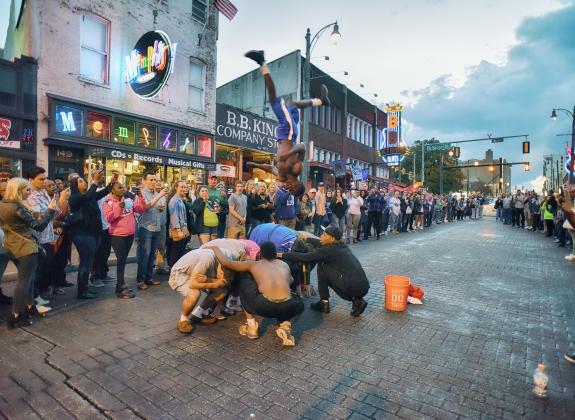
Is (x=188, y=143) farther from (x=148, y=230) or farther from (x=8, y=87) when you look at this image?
(x=148, y=230)

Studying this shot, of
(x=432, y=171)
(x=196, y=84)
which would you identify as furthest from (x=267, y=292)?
(x=432, y=171)

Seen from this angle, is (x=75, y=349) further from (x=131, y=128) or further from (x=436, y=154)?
(x=436, y=154)

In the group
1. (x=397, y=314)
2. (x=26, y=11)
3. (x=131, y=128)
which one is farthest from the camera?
(x=131, y=128)

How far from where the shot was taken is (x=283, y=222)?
8.05 meters

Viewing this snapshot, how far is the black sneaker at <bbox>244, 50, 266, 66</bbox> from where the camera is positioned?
235 inches

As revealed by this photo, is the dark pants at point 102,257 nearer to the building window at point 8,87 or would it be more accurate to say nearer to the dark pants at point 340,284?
the dark pants at point 340,284

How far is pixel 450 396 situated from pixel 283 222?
5179mm

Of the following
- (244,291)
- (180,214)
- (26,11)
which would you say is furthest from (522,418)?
(26,11)

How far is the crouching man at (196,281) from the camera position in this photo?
4.64m

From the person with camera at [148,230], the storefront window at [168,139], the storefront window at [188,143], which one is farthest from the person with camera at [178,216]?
the storefront window at [188,143]

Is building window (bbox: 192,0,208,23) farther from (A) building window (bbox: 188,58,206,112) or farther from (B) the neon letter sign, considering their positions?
(B) the neon letter sign

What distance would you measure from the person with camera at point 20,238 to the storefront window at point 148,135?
1008 centimetres

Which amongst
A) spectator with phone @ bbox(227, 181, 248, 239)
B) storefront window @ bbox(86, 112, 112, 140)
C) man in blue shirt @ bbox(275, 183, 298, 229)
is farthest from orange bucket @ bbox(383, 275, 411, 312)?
storefront window @ bbox(86, 112, 112, 140)

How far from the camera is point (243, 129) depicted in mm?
19656
